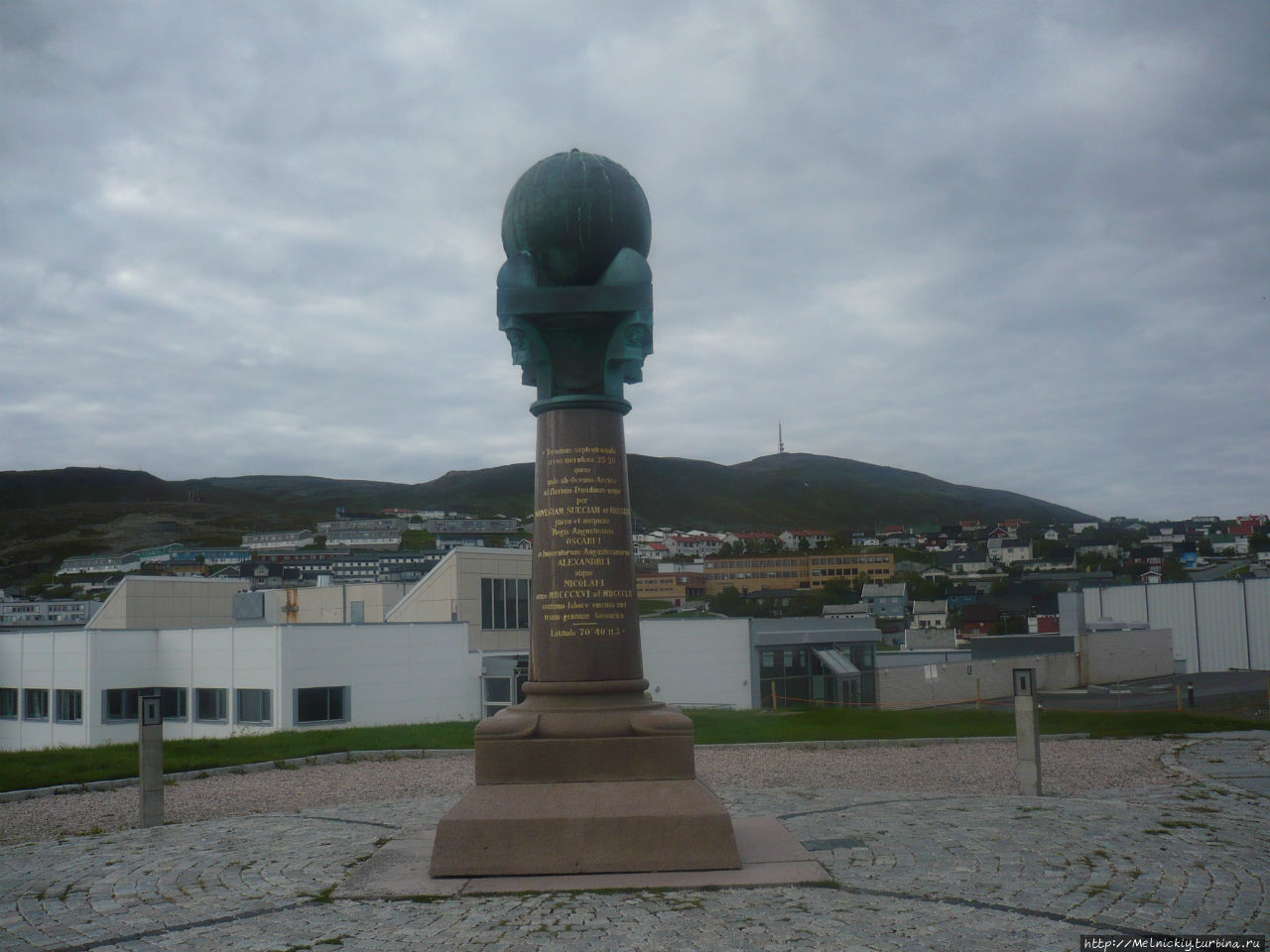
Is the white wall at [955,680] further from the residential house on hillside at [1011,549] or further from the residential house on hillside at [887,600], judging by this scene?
the residential house on hillside at [1011,549]

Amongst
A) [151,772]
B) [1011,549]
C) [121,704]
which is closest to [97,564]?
[121,704]

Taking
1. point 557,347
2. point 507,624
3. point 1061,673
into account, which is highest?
point 557,347

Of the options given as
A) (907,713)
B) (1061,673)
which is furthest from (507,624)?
(1061,673)

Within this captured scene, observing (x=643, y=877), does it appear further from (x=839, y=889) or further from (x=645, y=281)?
(x=645, y=281)

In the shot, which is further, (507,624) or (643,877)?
(507,624)

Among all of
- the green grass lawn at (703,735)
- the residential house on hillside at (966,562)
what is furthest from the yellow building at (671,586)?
the green grass lawn at (703,735)

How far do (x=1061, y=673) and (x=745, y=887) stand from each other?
35820 mm

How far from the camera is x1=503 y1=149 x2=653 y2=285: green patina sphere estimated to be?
10398 mm

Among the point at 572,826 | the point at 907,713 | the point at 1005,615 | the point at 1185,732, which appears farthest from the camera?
the point at 1005,615

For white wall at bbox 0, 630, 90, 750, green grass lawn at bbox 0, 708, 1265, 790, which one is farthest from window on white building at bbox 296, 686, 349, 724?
white wall at bbox 0, 630, 90, 750

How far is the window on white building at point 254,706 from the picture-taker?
96.0ft

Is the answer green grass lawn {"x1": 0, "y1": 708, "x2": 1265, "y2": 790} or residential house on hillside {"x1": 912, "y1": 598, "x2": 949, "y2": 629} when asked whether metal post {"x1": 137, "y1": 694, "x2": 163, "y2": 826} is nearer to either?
green grass lawn {"x1": 0, "y1": 708, "x2": 1265, "y2": 790}

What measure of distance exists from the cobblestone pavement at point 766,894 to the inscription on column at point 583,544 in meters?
2.65

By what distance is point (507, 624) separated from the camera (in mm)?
40125
